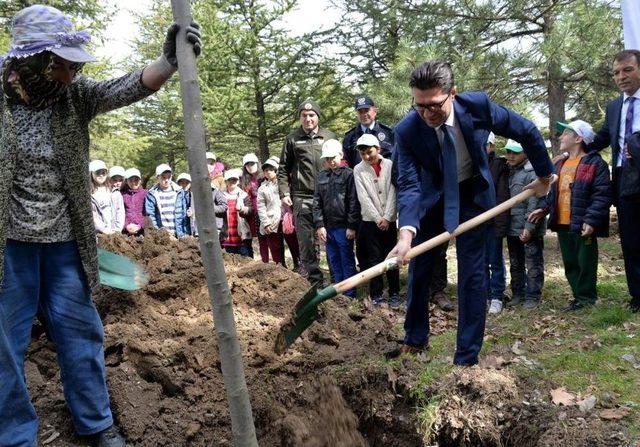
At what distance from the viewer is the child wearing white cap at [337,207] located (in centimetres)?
644

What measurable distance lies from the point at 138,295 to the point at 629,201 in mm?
4402

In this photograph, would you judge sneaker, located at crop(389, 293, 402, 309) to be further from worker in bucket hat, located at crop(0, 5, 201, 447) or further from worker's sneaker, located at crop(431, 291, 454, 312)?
worker in bucket hat, located at crop(0, 5, 201, 447)

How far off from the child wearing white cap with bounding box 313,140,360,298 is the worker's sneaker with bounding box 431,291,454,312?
3.46 ft

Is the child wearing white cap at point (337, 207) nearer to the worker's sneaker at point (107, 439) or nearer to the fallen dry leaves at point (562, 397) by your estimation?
the fallen dry leaves at point (562, 397)

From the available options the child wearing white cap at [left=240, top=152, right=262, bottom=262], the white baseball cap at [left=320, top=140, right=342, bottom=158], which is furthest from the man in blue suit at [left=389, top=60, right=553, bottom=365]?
the child wearing white cap at [left=240, top=152, right=262, bottom=262]

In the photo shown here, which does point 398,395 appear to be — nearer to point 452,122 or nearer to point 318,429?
point 318,429

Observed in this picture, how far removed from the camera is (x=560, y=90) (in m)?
8.55

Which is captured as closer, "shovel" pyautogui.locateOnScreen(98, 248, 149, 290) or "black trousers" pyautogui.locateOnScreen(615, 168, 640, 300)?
"shovel" pyautogui.locateOnScreen(98, 248, 149, 290)

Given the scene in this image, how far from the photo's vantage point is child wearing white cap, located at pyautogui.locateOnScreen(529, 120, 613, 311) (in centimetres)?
494

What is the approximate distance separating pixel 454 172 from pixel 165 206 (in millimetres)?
5333

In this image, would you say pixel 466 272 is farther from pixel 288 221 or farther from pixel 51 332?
pixel 288 221

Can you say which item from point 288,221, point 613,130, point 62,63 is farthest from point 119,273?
point 613,130

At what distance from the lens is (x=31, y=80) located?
8.54 feet


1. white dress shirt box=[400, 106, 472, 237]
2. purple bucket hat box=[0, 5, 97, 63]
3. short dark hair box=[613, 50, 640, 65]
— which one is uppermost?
purple bucket hat box=[0, 5, 97, 63]
